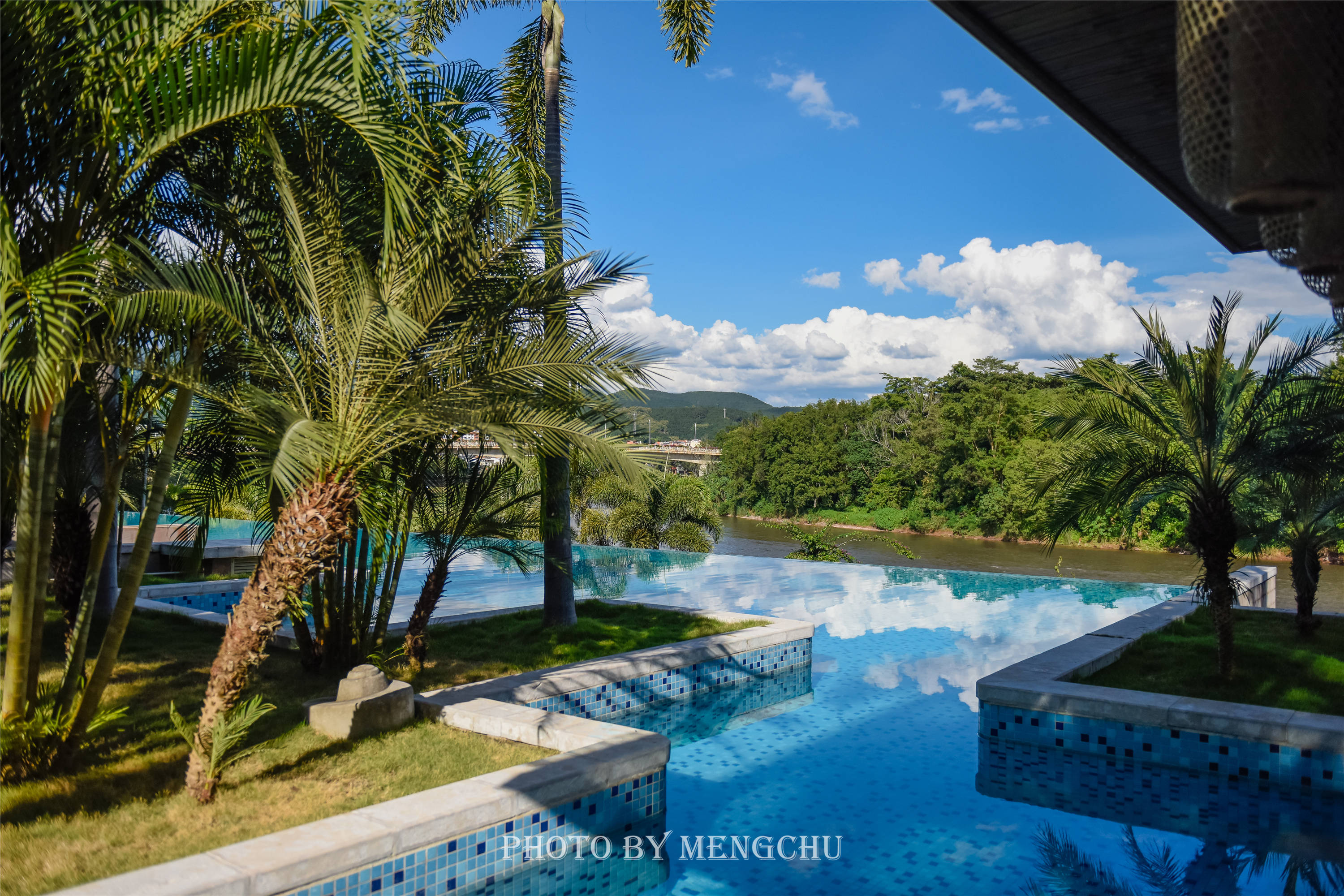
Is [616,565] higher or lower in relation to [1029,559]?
higher

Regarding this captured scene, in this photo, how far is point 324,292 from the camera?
18.2ft

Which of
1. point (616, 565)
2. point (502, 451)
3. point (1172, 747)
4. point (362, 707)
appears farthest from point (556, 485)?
point (616, 565)

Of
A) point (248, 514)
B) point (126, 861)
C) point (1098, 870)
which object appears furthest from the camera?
point (248, 514)

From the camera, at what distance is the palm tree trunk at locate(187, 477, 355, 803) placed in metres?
4.67

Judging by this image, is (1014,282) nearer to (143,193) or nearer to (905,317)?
(905,317)

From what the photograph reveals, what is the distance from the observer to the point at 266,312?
20.3ft

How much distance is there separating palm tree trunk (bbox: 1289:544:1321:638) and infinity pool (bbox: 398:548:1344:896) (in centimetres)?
231

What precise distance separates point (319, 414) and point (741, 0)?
3700mm

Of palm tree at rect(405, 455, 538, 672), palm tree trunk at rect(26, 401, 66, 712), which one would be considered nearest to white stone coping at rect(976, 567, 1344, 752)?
palm tree at rect(405, 455, 538, 672)

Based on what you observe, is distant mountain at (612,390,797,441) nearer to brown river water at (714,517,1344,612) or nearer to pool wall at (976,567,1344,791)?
pool wall at (976,567,1344,791)

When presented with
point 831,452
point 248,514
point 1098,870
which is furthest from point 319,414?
point 831,452

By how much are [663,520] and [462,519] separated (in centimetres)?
1402

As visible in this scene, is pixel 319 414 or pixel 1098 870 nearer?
pixel 1098 870

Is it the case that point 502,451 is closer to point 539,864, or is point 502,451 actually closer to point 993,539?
point 539,864
